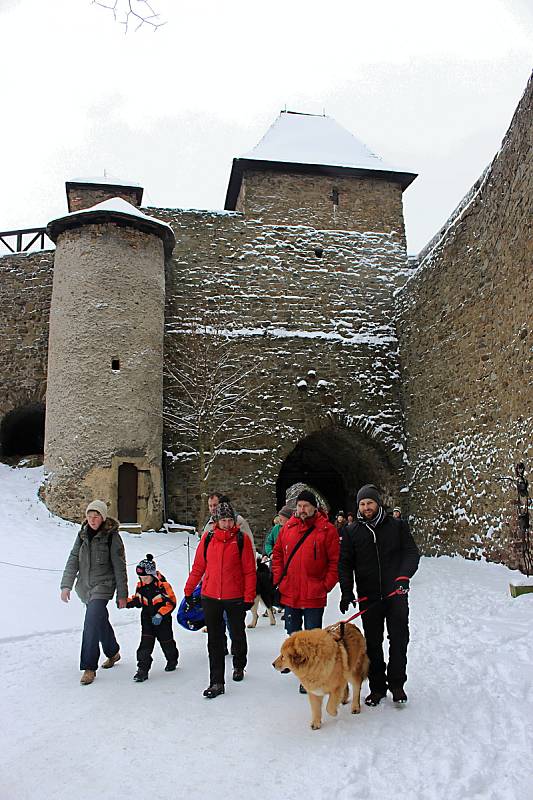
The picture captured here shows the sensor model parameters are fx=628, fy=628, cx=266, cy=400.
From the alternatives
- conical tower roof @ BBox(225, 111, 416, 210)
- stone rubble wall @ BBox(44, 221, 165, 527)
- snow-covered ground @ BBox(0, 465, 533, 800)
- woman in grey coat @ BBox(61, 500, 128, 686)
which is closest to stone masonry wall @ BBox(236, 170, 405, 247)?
conical tower roof @ BBox(225, 111, 416, 210)

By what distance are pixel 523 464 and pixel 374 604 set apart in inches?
207

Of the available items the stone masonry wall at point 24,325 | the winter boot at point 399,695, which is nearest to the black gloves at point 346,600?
the winter boot at point 399,695

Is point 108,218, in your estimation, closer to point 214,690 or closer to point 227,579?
point 227,579

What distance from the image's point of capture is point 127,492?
A: 1149 cm

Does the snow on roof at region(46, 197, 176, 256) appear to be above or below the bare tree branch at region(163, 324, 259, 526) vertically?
above

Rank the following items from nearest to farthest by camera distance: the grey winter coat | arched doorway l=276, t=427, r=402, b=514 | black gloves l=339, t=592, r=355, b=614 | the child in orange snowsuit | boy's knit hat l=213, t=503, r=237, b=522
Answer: black gloves l=339, t=592, r=355, b=614, boy's knit hat l=213, t=503, r=237, b=522, the child in orange snowsuit, the grey winter coat, arched doorway l=276, t=427, r=402, b=514

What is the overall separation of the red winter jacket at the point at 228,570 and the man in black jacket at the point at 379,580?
773mm

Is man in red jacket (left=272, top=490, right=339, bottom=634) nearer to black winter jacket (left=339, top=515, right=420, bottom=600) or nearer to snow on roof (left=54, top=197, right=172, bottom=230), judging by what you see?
black winter jacket (left=339, top=515, right=420, bottom=600)

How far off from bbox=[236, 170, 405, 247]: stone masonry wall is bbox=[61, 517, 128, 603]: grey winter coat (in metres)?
11.9

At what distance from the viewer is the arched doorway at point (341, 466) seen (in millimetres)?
14469

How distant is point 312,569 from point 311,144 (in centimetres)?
1539

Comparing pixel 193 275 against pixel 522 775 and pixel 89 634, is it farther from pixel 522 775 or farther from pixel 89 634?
pixel 522 775

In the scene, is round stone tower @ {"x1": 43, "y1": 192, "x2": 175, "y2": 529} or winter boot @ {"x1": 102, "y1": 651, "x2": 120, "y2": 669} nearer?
winter boot @ {"x1": 102, "y1": 651, "x2": 120, "y2": 669}

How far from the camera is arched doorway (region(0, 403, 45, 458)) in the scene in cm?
1494
